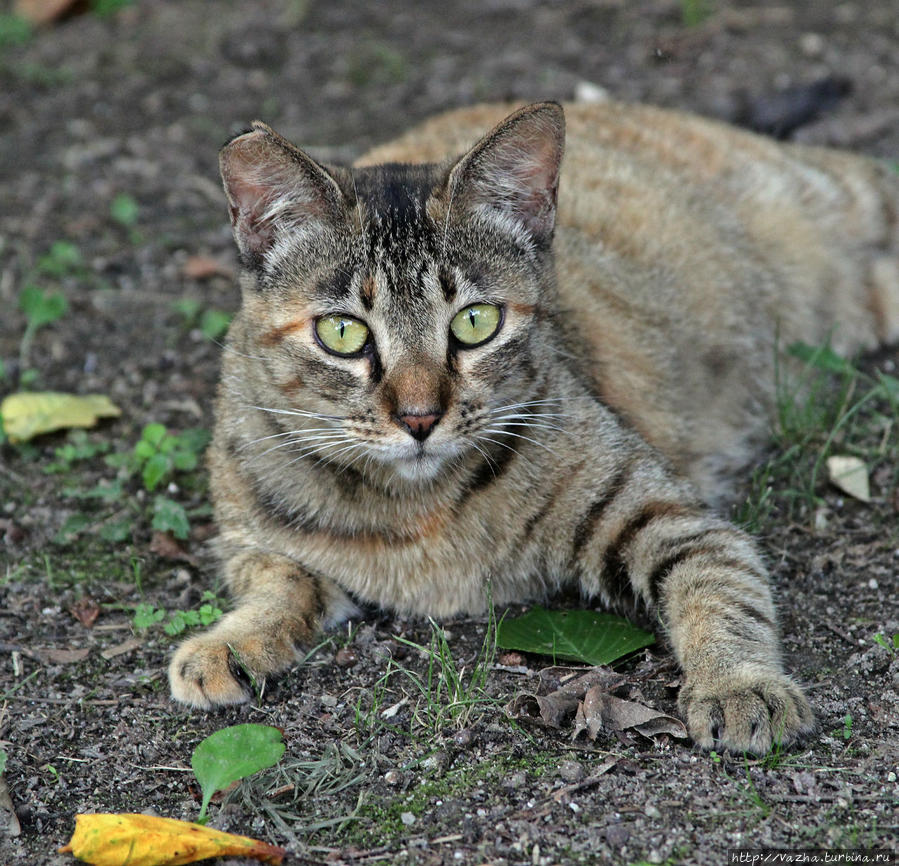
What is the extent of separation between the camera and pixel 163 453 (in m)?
4.32

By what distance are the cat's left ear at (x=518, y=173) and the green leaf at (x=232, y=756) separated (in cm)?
157

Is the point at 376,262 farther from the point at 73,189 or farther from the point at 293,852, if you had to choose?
the point at 73,189

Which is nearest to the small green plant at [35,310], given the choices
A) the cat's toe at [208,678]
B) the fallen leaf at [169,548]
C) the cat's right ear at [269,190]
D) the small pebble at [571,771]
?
the fallen leaf at [169,548]

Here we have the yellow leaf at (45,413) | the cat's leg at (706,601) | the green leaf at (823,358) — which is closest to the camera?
the cat's leg at (706,601)

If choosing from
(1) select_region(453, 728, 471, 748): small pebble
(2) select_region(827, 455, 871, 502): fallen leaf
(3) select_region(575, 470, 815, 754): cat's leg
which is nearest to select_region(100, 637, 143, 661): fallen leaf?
(1) select_region(453, 728, 471, 748): small pebble

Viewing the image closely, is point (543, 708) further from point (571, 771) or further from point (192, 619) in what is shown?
point (192, 619)

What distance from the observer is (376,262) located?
3176 mm

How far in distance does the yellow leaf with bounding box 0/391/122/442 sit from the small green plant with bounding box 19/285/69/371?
418 millimetres

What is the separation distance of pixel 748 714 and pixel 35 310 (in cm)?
360

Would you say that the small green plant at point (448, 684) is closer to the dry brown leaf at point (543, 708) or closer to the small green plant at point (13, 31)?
the dry brown leaf at point (543, 708)

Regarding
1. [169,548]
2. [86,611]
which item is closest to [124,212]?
[169,548]

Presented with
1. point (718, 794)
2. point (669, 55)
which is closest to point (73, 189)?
point (669, 55)

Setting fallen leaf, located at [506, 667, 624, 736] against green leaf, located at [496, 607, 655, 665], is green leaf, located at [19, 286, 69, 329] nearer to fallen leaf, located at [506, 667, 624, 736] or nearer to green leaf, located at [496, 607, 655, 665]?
green leaf, located at [496, 607, 655, 665]

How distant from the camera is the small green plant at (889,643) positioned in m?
3.25
